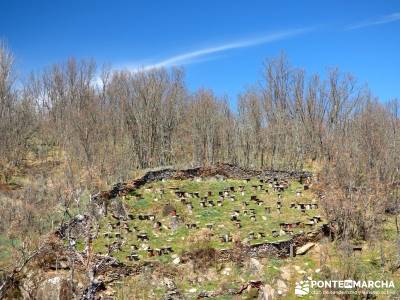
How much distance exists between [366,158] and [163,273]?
10.7 m

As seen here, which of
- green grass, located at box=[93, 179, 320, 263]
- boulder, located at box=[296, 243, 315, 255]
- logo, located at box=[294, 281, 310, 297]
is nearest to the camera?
logo, located at box=[294, 281, 310, 297]

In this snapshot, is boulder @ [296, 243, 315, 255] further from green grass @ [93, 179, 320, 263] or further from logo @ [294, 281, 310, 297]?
logo @ [294, 281, 310, 297]

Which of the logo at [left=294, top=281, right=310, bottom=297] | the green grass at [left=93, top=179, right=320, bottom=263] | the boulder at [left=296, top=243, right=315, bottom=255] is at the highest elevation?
the green grass at [left=93, top=179, right=320, bottom=263]

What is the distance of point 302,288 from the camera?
1106 cm

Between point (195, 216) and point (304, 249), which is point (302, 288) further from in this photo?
point (195, 216)

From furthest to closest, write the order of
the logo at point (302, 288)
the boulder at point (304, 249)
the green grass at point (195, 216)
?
1. the green grass at point (195, 216)
2. the boulder at point (304, 249)
3. the logo at point (302, 288)

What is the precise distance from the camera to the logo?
10.9 meters

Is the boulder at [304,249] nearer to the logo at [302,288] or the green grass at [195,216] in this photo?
the green grass at [195,216]

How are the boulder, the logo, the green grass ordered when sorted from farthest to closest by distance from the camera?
1. the green grass
2. the boulder
3. the logo

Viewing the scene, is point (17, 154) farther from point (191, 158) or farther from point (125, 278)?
point (125, 278)

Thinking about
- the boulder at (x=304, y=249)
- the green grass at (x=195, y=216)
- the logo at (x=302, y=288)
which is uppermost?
the green grass at (x=195, y=216)

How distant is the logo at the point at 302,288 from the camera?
10906 mm

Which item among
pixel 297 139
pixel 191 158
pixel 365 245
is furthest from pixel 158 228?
pixel 297 139

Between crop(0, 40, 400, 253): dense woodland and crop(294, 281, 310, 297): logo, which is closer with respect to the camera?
crop(294, 281, 310, 297): logo
